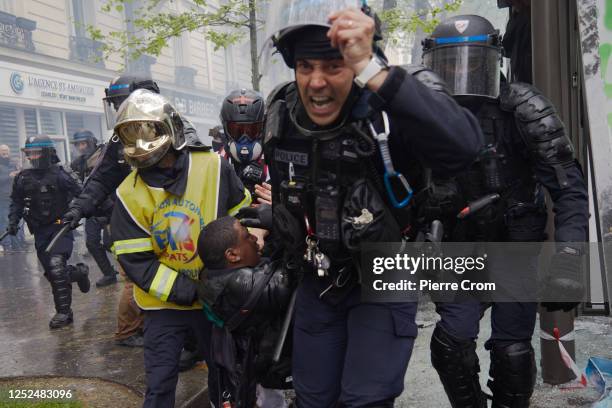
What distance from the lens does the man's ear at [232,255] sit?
2838 mm

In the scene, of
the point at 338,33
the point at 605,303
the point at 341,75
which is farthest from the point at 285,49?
the point at 605,303

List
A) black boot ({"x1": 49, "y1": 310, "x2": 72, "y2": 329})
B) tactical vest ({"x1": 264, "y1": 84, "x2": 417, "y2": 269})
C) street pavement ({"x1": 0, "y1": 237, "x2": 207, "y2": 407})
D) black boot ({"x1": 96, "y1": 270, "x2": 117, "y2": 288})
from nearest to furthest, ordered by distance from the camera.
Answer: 1. tactical vest ({"x1": 264, "y1": 84, "x2": 417, "y2": 269})
2. street pavement ({"x1": 0, "y1": 237, "x2": 207, "y2": 407})
3. black boot ({"x1": 49, "y1": 310, "x2": 72, "y2": 329})
4. black boot ({"x1": 96, "y1": 270, "x2": 117, "y2": 288})

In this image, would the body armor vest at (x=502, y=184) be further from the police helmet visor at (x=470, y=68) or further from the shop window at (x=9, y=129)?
the shop window at (x=9, y=129)

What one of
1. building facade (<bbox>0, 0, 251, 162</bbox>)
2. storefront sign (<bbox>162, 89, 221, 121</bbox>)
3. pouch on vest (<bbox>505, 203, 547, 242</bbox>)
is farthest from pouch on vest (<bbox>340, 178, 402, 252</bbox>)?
storefront sign (<bbox>162, 89, 221, 121</bbox>)

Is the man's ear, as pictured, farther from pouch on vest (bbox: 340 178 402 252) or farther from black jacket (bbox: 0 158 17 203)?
black jacket (bbox: 0 158 17 203)

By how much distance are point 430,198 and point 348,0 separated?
2.59ft

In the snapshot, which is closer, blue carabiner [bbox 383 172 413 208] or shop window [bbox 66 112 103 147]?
blue carabiner [bbox 383 172 413 208]

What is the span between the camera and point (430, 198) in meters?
2.26

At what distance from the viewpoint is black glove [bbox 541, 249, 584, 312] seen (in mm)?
2639

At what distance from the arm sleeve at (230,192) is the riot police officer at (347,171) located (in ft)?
3.52

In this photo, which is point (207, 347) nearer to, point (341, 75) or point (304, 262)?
point (304, 262)

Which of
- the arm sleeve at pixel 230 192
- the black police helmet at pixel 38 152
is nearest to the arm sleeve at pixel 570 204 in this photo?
the arm sleeve at pixel 230 192

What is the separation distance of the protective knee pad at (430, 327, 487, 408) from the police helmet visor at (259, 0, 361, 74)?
70.5 inches

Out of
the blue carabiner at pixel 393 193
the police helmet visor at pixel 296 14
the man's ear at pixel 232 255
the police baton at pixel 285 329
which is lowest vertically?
the police baton at pixel 285 329
